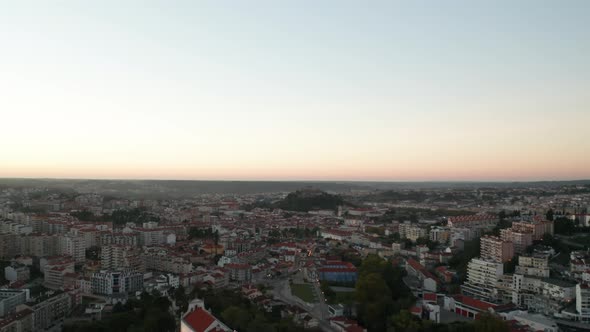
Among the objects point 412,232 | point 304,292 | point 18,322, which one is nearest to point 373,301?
point 304,292

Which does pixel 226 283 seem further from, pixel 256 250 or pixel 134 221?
pixel 134 221

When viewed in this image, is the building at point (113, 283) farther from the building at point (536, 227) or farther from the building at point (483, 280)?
the building at point (536, 227)

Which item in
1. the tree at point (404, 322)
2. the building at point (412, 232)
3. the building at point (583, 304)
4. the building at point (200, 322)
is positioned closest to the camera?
the building at point (200, 322)

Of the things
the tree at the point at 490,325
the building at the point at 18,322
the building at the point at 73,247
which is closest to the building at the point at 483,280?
the tree at the point at 490,325

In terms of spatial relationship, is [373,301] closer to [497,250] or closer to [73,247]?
[497,250]

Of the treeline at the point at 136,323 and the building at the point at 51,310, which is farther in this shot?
the building at the point at 51,310

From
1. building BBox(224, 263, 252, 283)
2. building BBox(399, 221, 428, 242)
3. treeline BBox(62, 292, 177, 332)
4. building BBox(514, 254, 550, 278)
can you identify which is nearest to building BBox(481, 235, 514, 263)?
building BBox(514, 254, 550, 278)

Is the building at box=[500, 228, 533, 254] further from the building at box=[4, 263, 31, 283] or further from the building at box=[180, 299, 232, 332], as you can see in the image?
the building at box=[4, 263, 31, 283]
